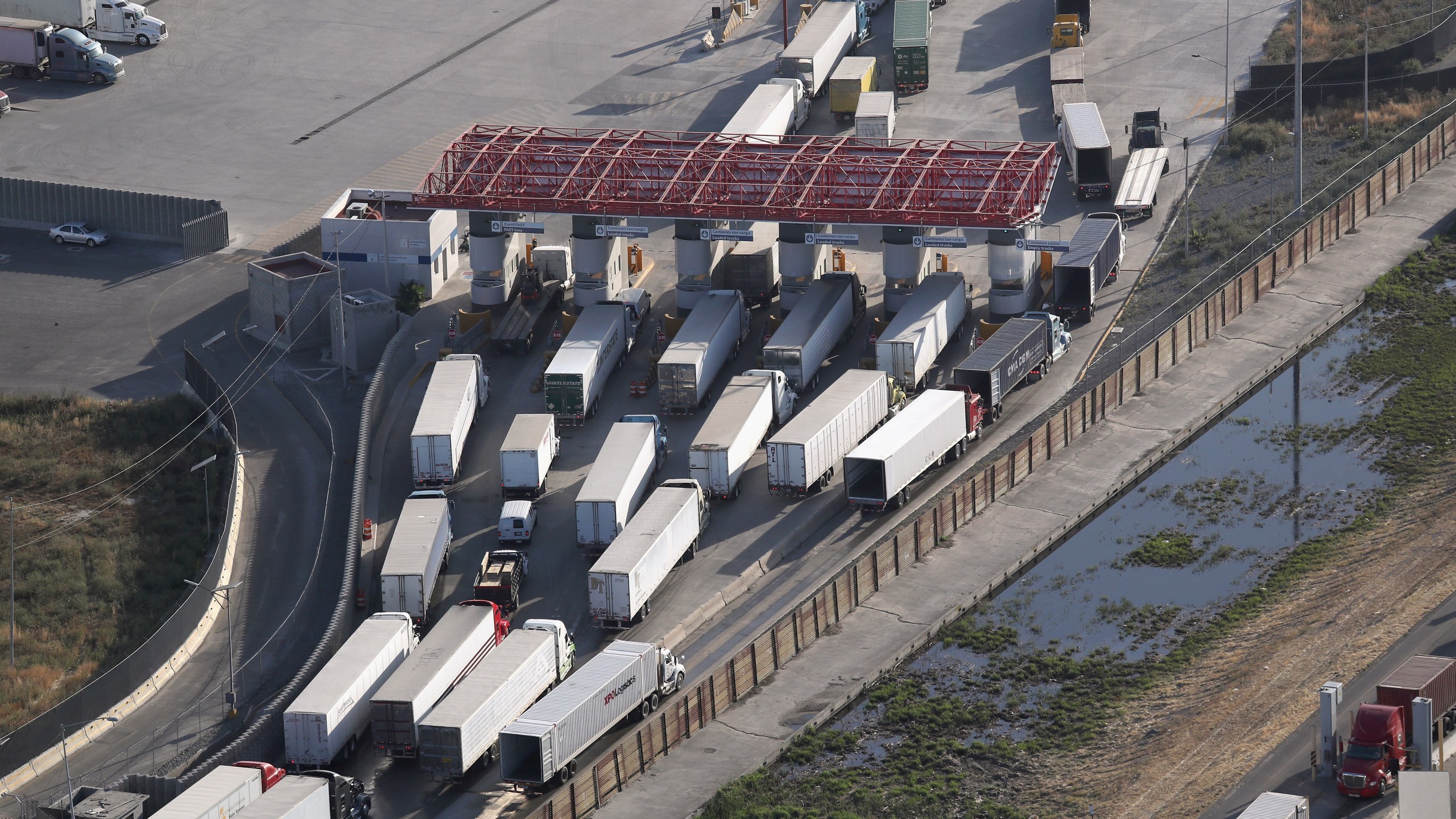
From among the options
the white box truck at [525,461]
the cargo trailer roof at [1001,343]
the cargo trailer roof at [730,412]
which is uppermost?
the cargo trailer roof at [1001,343]

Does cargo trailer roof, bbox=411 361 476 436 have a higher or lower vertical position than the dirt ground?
higher

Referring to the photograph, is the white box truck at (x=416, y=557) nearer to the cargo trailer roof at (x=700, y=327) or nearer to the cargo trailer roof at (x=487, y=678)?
the cargo trailer roof at (x=487, y=678)

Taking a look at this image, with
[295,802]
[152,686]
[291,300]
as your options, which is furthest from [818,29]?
[295,802]

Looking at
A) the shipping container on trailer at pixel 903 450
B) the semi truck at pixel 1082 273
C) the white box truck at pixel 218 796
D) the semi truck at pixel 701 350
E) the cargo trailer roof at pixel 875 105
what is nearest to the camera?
the white box truck at pixel 218 796

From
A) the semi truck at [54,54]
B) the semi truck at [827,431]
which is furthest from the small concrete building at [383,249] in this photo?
the semi truck at [54,54]

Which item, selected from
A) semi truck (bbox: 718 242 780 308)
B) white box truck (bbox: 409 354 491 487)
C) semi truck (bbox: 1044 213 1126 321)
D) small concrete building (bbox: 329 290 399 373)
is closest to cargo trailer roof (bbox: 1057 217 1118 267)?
semi truck (bbox: 1044 213 1126 321)

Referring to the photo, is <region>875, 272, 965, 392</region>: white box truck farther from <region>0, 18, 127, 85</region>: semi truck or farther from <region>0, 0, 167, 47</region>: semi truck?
<region>0, 0, 167, 47</region>: semi truck
